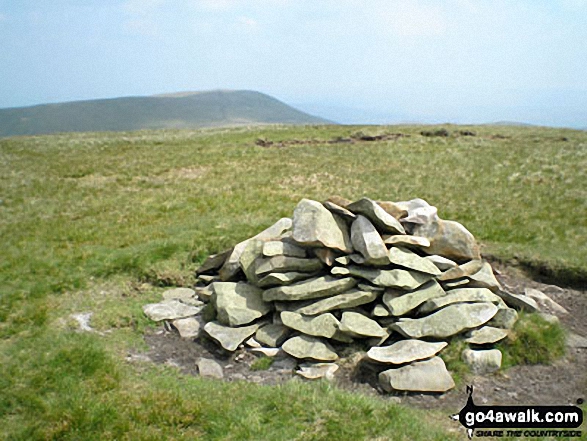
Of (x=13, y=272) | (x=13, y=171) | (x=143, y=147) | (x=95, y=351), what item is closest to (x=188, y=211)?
(x=13, y=272)

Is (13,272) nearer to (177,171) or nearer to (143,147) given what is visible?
(177,171)

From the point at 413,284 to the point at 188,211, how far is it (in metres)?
12.0

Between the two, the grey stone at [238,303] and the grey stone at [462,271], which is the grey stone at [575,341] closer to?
the grey stone at [462,271]

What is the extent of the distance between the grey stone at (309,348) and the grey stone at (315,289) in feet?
3.03

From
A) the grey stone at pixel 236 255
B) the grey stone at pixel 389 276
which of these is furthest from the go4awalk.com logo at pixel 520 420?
the grey stone at pixel 236 255

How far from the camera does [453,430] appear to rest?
7.50 metres

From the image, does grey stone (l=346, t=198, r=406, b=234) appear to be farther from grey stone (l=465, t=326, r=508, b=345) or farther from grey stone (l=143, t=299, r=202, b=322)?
grey stone (l=143, t=299, r=202, b=322)

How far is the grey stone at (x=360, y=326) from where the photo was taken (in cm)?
988

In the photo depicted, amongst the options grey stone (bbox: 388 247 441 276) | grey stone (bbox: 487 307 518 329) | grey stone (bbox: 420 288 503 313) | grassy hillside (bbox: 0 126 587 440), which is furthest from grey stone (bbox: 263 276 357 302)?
grey stone (bbox: 487 307 518 329)

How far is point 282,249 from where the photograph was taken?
11445 mm

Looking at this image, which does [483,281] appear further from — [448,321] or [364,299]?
[364,299]

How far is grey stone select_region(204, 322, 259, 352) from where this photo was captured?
1012cm

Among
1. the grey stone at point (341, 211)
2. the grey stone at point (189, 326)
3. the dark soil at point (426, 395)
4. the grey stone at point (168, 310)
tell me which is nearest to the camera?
the dark soil at point (426, 395)

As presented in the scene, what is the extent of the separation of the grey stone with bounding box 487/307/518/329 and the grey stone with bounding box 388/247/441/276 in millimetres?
1550
